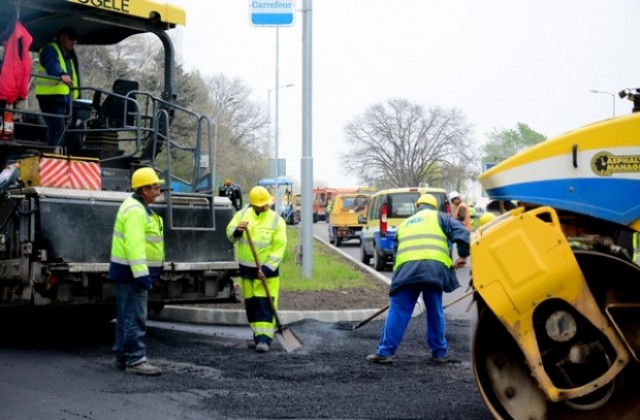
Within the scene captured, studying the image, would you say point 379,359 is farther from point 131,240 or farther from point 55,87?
point 55,87

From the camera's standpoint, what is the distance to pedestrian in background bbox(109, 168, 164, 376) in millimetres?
7160

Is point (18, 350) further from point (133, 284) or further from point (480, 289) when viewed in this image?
point (480, 289)

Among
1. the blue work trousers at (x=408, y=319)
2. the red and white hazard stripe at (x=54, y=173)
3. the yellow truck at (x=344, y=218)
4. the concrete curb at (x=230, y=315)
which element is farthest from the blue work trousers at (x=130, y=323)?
the yellow truck at (x=344, y=218)

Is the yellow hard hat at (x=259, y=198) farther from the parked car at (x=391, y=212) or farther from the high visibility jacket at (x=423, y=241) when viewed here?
the parked car at (x=391, y=212)

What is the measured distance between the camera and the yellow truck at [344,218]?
100 ft

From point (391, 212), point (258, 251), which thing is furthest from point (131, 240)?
point (391, 212)

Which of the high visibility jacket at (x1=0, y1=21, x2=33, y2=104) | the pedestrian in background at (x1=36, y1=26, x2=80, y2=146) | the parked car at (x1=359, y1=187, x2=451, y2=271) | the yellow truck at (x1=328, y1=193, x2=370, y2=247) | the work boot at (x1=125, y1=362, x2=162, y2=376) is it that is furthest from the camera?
the yellow truck at (x1=328, y1=193, x2=370, y2=247)

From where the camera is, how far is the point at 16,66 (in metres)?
7.80

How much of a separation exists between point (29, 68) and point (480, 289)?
4.94 metres

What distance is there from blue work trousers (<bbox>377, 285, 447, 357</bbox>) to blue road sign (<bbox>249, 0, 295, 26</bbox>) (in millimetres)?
6365

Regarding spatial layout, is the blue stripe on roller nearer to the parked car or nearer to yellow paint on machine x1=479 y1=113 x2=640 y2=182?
yellow paint on machine x1=479 y1=113 x2=640 y2=182

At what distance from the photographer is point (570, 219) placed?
503 centimetres

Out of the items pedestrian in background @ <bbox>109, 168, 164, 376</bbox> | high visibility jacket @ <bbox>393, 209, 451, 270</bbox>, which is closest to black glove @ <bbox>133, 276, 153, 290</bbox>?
pedestrian in background @ <bbox>109, 168, 164, 376</bbox>

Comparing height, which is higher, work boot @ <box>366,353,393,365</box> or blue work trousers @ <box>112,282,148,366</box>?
blue work trousers @ <box>112,282,148,366</box>
